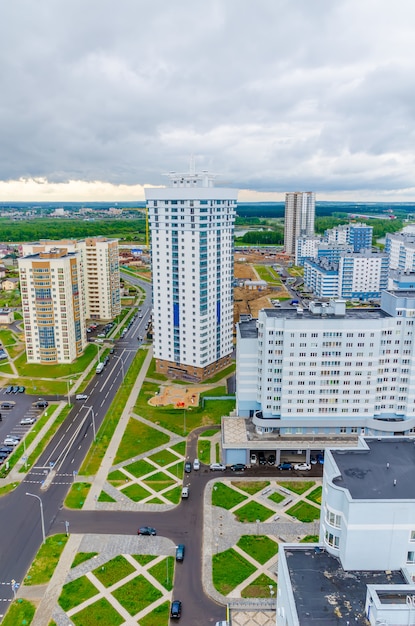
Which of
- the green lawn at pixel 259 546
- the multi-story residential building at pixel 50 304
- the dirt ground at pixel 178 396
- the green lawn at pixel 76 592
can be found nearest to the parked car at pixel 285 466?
the green lawn at pixel 259 546

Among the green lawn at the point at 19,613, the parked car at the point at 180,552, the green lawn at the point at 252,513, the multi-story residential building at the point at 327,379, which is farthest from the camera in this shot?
the multi-story residential building at the point at 327,379

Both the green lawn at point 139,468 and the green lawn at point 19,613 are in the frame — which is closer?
the green lawn at point 19,613

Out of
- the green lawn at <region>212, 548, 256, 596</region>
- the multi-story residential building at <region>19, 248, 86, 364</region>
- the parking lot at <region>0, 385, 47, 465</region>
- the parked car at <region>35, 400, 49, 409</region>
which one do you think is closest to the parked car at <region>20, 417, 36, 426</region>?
the parking lot at <region>0, 385, 47, 465</region>

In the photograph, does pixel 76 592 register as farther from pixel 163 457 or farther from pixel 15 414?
pixel 15 414

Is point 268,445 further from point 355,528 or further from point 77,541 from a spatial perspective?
point 355,528

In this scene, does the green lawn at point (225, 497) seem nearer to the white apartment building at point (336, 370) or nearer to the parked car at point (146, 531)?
the parked car at point (146, 531)

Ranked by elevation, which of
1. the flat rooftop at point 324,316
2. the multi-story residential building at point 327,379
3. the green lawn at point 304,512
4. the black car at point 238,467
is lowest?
the green lawn at point 304,512

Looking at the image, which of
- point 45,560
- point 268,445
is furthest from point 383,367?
point 45,560
